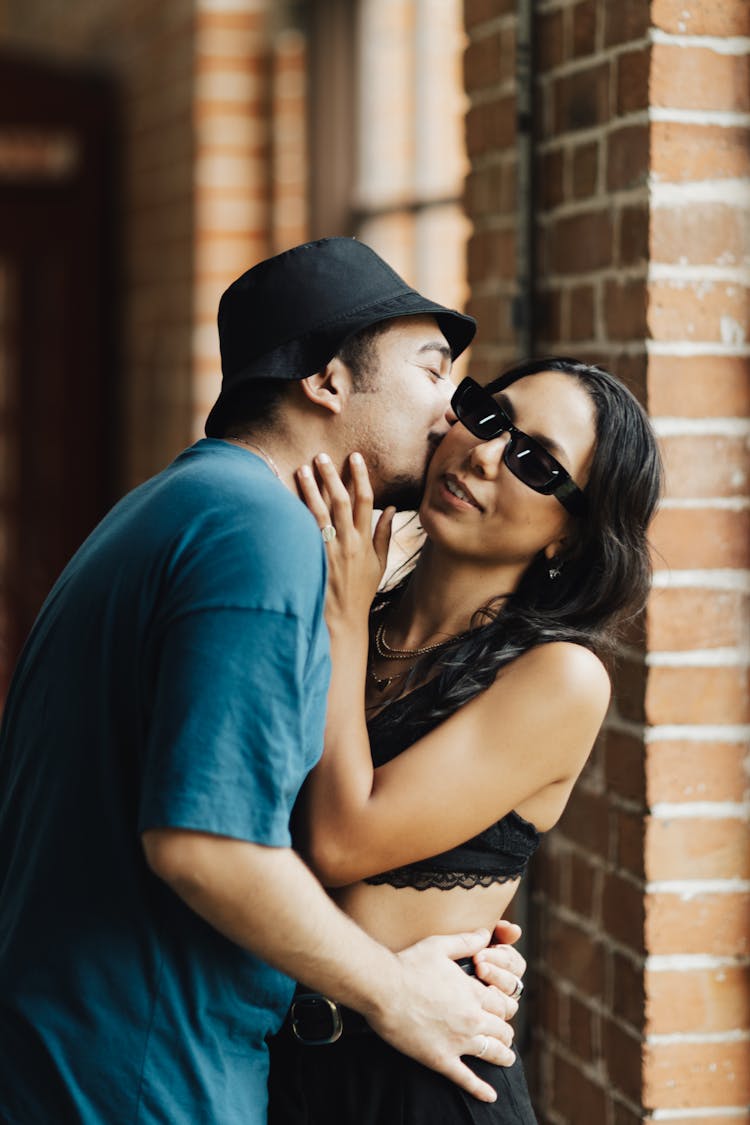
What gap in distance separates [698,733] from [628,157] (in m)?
0.88

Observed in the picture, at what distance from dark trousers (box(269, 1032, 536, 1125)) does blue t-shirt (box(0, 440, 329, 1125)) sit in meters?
0.17

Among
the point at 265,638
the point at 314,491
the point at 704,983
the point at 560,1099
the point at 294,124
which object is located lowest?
the point at 560,1099

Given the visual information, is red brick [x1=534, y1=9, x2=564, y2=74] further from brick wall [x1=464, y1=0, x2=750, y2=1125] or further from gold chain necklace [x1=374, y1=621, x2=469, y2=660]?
gold chain necklace [x1=374, y1=621, x2=469, y2=660]

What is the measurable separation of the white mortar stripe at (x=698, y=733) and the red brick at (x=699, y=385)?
471mm

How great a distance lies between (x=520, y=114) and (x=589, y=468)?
0.93 meters

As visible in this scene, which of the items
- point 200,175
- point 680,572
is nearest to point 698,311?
point 680,572

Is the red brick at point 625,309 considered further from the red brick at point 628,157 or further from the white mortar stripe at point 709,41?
the white mortar stripe at point 709,41

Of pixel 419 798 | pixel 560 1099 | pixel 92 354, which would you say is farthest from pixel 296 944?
pixel 92 354

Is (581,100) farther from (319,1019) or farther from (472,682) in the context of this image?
(319,1019)

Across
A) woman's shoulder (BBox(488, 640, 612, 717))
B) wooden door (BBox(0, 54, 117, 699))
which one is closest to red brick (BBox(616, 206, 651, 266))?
woman's shoulder (BBox(488, 640, 612, 717))

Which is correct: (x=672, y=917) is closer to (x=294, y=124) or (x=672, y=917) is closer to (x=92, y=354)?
(x=294, y=124)

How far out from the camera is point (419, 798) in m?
1.80

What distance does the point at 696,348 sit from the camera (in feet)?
7.40

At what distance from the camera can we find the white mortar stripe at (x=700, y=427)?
2238 millimetres
